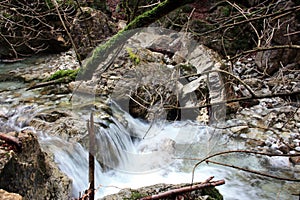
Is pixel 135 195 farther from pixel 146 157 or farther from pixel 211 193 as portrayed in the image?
pixel 146 157

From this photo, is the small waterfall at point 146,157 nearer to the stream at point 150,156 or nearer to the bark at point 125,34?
the stream at point 150,156

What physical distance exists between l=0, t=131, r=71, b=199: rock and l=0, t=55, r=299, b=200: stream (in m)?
0.80

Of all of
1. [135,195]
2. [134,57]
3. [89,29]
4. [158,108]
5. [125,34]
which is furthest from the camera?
[89,29]

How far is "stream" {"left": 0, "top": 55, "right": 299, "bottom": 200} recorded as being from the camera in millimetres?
3312

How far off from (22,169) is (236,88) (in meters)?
4.79

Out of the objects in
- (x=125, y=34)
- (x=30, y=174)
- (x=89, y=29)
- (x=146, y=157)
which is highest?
(x=89, y=29)

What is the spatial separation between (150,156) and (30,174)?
2.45m

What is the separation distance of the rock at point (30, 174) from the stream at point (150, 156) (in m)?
0.80

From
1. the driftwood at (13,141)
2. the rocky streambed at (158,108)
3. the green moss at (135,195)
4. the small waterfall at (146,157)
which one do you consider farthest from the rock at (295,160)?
the driftwood at (13,141)

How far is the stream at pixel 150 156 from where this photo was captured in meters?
3.31

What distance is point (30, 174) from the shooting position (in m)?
1.73

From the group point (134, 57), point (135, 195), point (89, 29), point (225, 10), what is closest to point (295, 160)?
point (135, 195)

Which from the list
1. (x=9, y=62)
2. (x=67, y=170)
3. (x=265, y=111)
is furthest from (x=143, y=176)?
(x=9, y=62)

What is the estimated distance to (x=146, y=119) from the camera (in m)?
4.74
